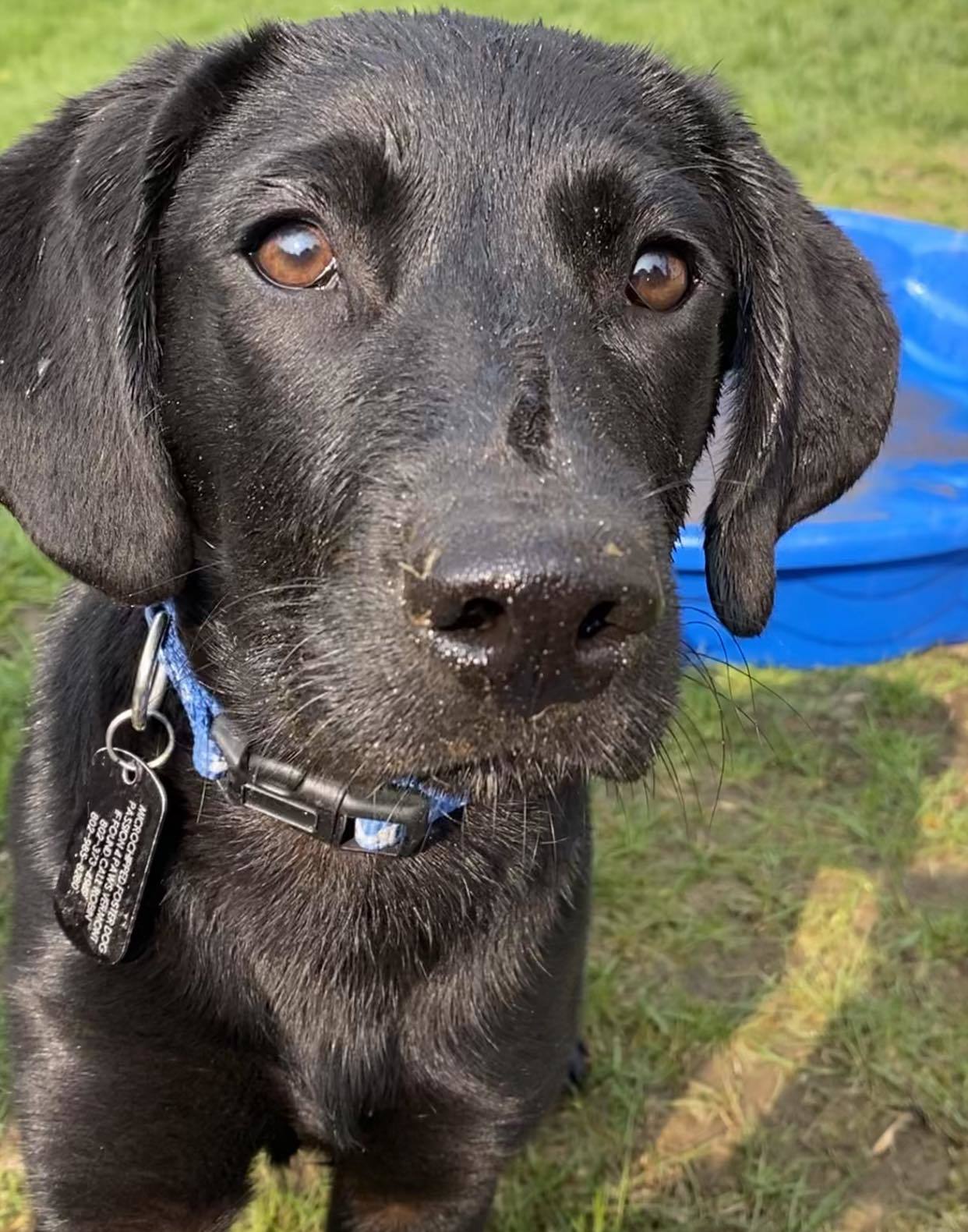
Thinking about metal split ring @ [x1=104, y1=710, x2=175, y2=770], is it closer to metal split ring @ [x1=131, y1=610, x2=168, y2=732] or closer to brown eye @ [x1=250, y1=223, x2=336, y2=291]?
metal split ring @ [x1=131, y1=610, x2=168, y2=732]

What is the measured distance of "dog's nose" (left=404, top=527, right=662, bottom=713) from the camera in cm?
128

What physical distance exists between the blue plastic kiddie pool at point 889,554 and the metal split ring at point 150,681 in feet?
5.62

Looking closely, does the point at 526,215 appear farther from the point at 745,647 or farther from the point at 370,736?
the point at 745,647

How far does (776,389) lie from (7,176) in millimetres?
1105

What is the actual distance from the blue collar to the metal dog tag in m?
0.08

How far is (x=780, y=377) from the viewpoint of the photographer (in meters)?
2.03

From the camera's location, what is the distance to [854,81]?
9211 mm

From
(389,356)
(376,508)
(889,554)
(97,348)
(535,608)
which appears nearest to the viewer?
(535,608)

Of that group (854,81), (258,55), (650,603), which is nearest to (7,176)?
(258,55)

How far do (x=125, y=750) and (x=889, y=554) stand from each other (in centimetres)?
256

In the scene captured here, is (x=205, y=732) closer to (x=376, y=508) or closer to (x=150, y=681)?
(x=150, y=681)

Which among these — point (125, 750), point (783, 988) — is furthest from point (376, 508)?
point (783, 988)

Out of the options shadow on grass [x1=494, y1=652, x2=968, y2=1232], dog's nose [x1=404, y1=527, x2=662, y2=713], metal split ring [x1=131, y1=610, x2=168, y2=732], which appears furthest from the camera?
shadow on grass [x1=494, y1=652, x2=968, y2=1232]

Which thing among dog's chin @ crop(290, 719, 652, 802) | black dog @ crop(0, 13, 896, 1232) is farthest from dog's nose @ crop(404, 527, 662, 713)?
dog's chin @ crop(290, 719, 652, 802)
